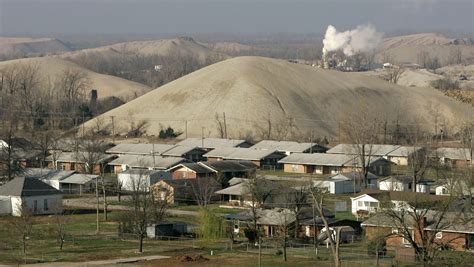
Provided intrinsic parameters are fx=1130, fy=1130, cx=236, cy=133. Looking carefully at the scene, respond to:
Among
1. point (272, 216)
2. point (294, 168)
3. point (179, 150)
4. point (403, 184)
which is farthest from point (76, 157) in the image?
point (272, 216)

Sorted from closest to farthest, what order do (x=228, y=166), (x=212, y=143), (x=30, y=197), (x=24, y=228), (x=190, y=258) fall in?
(x=190, y=258)
(x=24, y=228)
(x=30, y=197)
(x=228, y=166)
(x=212, y=143)

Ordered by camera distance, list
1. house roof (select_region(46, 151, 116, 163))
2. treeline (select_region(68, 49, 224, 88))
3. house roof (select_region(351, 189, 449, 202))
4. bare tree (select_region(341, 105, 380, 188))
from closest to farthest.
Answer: house roof (select_region(351, 189, 449, 202)) < bare tree (select_region(341, 105, 380, 188)) < house roof (select_region(46, 151, 116, 163)) < treeline (select_region(68, 49, 224, 88))

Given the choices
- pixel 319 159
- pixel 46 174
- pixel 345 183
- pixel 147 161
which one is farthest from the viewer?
pixel 319 159

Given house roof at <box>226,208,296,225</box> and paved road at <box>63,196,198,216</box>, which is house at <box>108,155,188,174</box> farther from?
house roof at <box>226,208,296,225</box>

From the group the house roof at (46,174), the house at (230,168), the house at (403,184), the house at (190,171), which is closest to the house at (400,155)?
the house at (230,168)

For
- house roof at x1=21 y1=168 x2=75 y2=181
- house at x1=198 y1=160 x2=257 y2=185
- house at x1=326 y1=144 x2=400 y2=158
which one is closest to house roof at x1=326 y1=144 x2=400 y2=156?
house at x1=326 y1=144 x2=400 y2=158

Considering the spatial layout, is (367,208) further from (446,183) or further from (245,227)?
(245,227)

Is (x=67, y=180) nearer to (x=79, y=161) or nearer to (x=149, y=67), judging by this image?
(x=79, y=161)
